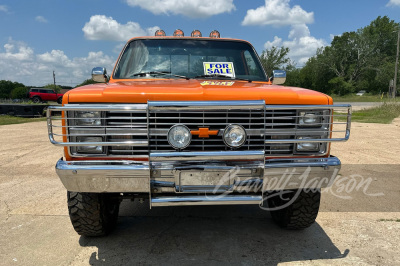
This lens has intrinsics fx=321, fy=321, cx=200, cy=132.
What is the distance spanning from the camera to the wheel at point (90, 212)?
288 centimetres

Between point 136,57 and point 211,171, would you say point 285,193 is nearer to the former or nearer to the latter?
point 211,171

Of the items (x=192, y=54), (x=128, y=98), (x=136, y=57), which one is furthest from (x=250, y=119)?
(x=136, y=57)

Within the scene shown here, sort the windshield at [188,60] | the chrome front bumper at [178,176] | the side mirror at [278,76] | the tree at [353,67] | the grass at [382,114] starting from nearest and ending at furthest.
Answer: the chrome front bumper at [178,176]
the windshield at [188,60]
the side mirror at [278,76]
the grass at [382,114]
the tree at [353,67]

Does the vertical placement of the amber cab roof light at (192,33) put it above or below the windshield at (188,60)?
above

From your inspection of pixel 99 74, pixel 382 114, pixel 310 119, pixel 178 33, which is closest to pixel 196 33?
pixel 178 33

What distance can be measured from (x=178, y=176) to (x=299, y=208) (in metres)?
1.42

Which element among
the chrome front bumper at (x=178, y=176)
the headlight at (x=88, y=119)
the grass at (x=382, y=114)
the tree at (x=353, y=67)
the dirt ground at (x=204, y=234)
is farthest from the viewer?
the tree at (x=353, y=67)

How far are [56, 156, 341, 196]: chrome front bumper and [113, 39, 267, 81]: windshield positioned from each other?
144 cm

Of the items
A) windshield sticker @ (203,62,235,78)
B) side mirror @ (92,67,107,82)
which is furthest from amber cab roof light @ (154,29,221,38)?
side mirror @ (92,67,107,82)

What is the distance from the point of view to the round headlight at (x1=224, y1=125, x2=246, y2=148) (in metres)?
2.46

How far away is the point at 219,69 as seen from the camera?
3.82 metres

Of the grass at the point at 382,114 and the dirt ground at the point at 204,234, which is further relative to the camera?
the grass at the point at 382,114

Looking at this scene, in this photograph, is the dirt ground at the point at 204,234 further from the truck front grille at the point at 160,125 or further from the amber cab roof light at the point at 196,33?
the amber cab roof light at the point at 196,33

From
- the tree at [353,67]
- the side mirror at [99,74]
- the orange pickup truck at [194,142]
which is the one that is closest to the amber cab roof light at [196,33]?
the side mirror at [99,74]
